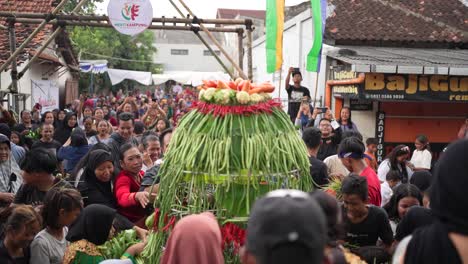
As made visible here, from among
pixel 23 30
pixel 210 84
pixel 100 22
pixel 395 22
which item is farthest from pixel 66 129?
pixel 395 22

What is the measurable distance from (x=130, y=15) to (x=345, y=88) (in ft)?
21.4

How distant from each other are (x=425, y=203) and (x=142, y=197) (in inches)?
95.6

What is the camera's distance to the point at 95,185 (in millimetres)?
5176

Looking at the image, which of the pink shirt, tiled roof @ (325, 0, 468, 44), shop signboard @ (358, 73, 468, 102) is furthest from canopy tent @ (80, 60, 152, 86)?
the pink shirt

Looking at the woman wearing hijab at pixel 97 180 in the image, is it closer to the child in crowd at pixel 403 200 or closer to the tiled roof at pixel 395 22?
the child in crowd at pixel 403 200

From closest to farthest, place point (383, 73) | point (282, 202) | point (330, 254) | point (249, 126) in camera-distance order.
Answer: point (282, 202), point (330, 254), point (249, 126), point (383, 73)

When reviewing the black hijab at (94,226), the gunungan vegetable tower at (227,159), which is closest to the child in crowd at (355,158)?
the gunungan vegetable tower at (227,159)

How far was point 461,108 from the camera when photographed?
45.2ft

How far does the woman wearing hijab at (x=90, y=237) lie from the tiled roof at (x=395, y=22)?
444 inches

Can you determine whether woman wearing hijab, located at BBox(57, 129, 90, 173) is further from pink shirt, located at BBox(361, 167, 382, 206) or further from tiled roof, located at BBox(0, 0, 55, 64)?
tiled roof, located at BBox(0, 0, 55, 64)

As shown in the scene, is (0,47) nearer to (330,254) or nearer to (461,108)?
(461,108)

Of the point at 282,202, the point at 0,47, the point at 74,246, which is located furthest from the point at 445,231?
the point at 0,47

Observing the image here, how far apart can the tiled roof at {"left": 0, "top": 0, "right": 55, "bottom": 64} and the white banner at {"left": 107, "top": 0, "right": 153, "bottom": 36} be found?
5.72 m

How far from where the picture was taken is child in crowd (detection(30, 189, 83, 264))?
4.02 m
